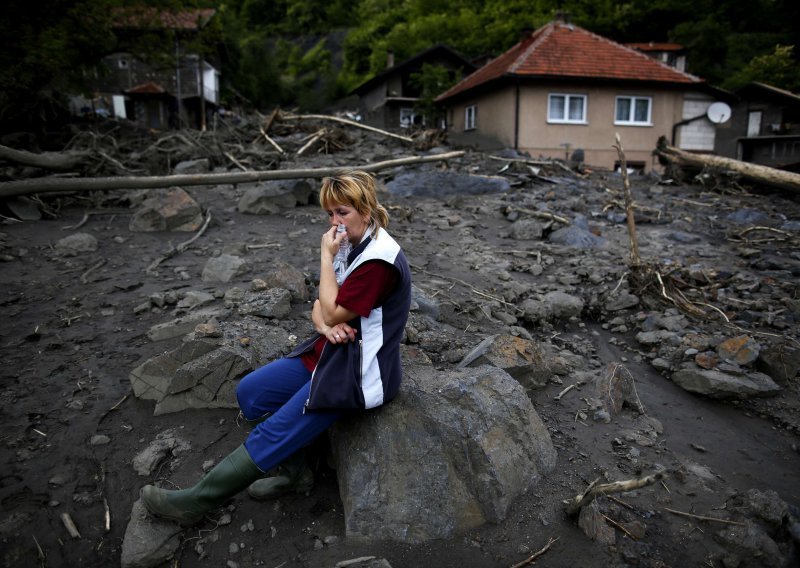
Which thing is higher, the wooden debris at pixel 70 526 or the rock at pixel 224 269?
the rock at pixel 224 269

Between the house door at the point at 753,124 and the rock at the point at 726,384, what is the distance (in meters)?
24.1

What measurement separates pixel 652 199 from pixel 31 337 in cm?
1256

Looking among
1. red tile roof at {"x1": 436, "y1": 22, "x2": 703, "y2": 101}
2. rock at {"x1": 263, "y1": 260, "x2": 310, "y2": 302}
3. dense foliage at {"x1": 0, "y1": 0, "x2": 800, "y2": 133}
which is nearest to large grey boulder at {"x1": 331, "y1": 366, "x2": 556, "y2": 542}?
rock at {"x1": 263, "y1": 260, "x2": 310, "y2": 302}

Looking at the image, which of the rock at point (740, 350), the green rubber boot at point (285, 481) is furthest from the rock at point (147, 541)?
the rock at point (740, 350)

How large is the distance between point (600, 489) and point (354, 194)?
6.33ft

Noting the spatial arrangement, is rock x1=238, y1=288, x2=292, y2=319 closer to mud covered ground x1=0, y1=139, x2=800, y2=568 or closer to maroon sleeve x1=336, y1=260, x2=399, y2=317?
mud covered ground x1=0, y1=139, x2=800, y2=568

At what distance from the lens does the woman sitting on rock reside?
2.46 meters

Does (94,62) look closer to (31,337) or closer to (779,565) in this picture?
(31,337)

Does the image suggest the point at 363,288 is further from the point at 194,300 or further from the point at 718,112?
the point at 718,112

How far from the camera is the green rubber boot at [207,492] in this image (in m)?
2.51

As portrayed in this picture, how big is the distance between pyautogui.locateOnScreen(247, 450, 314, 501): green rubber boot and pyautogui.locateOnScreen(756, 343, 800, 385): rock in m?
4.08

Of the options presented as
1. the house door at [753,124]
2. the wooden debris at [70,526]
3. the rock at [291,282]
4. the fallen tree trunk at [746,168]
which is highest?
the house door at [753,124]

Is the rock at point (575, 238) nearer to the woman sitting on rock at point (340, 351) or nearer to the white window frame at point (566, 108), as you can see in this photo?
the woman sitting on rock at point (340, 351)

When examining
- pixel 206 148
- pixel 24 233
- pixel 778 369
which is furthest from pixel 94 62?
pixel 778 369
